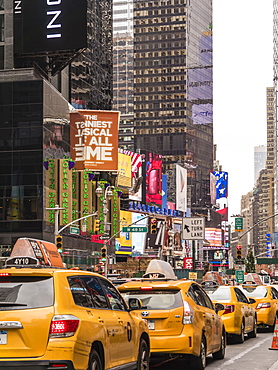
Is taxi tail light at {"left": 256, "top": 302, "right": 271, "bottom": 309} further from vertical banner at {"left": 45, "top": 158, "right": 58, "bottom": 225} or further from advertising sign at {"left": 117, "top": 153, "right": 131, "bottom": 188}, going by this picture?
advertising sign at {"left": 117, "top": 153, "right": 131, "bottom": 188}

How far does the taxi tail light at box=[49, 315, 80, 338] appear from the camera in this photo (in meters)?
9.30

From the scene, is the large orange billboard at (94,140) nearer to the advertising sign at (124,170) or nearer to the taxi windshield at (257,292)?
the advertising sign at (124,170)

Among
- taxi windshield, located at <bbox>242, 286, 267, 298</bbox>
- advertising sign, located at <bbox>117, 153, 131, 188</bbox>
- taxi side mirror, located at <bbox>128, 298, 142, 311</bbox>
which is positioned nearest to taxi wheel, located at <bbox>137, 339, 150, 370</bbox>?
taxi side mirror, located at <bbox>128, 298, 142, 311</bbox>

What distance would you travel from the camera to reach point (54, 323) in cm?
933

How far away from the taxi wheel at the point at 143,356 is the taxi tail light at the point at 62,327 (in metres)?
3.01

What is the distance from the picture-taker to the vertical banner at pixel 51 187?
64.5 metres

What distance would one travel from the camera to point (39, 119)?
2571 inches

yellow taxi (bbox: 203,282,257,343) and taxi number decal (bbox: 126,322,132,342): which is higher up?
taxi number decal (bbox: 126,322,132,342)

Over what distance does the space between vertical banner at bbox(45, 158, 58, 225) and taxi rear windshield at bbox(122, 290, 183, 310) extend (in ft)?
165

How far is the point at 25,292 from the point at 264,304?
17385 millimetres

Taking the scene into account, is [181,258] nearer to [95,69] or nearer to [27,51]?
[95,69]

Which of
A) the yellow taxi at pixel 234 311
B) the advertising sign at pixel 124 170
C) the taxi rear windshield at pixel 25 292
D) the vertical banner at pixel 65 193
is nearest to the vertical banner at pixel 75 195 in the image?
the vertical banner at pixel 65 193

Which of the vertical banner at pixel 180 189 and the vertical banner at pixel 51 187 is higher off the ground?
the vertical banner at pixel 180 189

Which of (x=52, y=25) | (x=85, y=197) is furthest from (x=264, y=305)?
(x=85, y=197)
